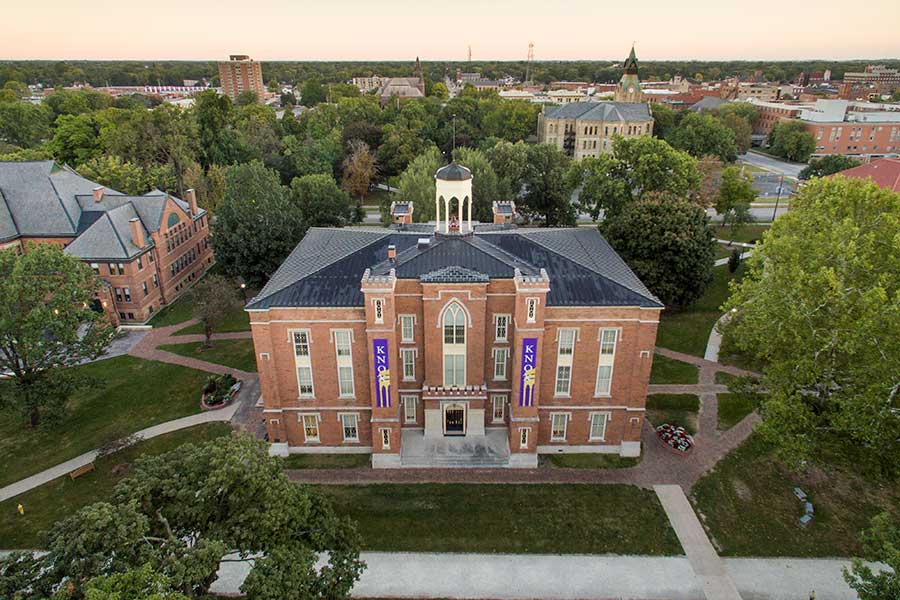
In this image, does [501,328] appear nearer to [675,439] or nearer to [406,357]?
[406,357]

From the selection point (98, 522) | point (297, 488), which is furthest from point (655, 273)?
point (98, 522)

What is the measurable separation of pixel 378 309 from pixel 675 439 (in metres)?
23.3

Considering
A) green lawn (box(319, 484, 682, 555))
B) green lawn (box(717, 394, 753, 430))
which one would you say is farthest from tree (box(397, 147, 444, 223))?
green lawn (box(319, 484, 682, 555))

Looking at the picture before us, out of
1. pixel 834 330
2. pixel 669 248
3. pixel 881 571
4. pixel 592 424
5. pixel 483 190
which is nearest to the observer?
pixel 881 571

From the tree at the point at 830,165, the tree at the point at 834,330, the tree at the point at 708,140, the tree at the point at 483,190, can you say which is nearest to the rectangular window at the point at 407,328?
the tree at the point at 834,330

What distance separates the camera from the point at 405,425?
39.1 m

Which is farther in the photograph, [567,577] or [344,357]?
[344,357]

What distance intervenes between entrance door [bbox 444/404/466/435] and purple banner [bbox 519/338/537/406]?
16.3 ft

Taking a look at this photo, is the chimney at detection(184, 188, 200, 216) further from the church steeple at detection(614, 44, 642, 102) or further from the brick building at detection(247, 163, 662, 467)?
the church steeple at detection(614, 44, 642, 102)

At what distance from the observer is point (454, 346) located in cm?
3572

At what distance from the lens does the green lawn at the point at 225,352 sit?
49281 mm

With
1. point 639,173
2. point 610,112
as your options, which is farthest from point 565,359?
point 610,112

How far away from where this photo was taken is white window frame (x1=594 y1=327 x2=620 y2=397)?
35312 millimetres

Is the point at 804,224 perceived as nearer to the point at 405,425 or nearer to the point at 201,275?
the point at 405,425
